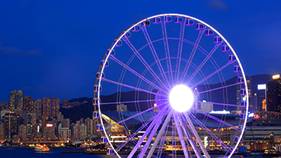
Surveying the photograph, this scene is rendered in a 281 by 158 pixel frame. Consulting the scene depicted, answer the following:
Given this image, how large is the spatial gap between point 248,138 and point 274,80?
34123 millimetres

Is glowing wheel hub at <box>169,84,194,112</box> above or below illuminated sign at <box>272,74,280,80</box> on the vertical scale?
below

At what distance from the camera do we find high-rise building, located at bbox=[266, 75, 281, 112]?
136 m

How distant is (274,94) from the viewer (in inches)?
5423

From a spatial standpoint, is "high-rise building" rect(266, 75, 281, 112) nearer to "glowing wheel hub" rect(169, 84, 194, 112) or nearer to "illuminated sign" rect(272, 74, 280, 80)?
"illuminated sign" rect(272, 74, 280, 80)

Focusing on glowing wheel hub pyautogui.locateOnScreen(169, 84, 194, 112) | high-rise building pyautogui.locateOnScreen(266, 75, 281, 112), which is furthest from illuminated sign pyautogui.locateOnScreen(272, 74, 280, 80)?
glowing wheel hub pyautogui.locateOnScreen(169, 84, 194, 112)

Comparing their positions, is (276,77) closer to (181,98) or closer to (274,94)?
(274,94)

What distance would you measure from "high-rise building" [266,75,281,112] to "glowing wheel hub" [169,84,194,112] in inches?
4385

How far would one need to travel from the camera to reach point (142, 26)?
2889 centimetres

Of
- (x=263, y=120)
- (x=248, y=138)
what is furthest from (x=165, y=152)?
(x=263, y=120)

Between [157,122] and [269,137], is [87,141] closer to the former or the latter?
[269,137]

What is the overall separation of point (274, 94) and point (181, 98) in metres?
115

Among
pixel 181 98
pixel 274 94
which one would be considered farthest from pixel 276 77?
pixel 181 98

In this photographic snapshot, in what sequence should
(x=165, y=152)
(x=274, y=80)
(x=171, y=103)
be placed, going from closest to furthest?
(x=171, y=103)
(x=165, y=152)
(x=274, y=80)

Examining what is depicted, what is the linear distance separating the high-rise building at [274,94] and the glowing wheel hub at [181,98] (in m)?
111
